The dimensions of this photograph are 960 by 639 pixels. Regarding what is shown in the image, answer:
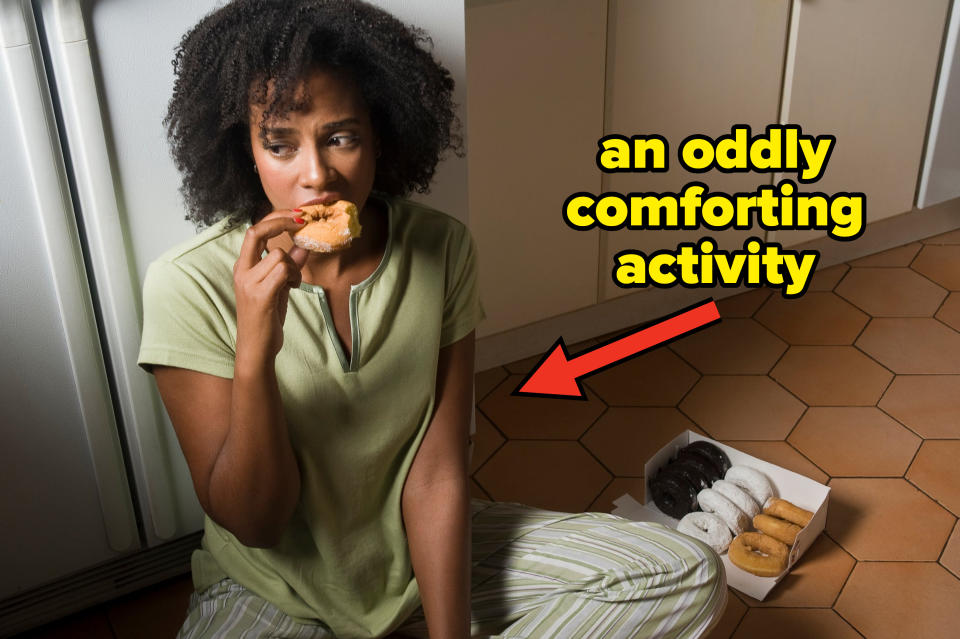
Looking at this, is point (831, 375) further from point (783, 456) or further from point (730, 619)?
point (730, 619)

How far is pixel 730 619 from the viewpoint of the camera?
1688mm

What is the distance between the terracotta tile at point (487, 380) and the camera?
7.34 feet

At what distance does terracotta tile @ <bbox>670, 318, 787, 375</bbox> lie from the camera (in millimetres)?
2301

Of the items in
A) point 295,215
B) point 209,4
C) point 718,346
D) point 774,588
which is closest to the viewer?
point 295,215

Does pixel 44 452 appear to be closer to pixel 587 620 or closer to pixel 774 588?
pixel 587 620

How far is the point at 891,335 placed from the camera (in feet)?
7.84

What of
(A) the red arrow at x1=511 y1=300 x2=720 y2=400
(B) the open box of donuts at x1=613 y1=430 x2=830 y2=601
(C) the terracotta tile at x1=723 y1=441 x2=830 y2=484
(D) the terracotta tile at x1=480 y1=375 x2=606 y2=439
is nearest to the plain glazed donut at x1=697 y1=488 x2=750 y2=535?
(B) the open box of donuts at x1=613 y1=430 x2=830 y2=601

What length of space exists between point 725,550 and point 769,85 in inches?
39.3

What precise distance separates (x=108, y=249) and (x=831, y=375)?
1506mm

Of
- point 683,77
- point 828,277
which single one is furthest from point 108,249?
point 828,277

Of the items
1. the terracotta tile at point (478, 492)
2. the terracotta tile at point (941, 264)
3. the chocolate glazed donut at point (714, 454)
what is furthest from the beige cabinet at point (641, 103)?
the chocolate glazed donut at point (714, 454)

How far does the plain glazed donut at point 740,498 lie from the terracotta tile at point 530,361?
0.57m

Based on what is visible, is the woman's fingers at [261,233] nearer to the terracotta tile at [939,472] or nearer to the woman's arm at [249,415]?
the woman's arm at [249,415]

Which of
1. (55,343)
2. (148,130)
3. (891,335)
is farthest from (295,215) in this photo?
(891,335)
